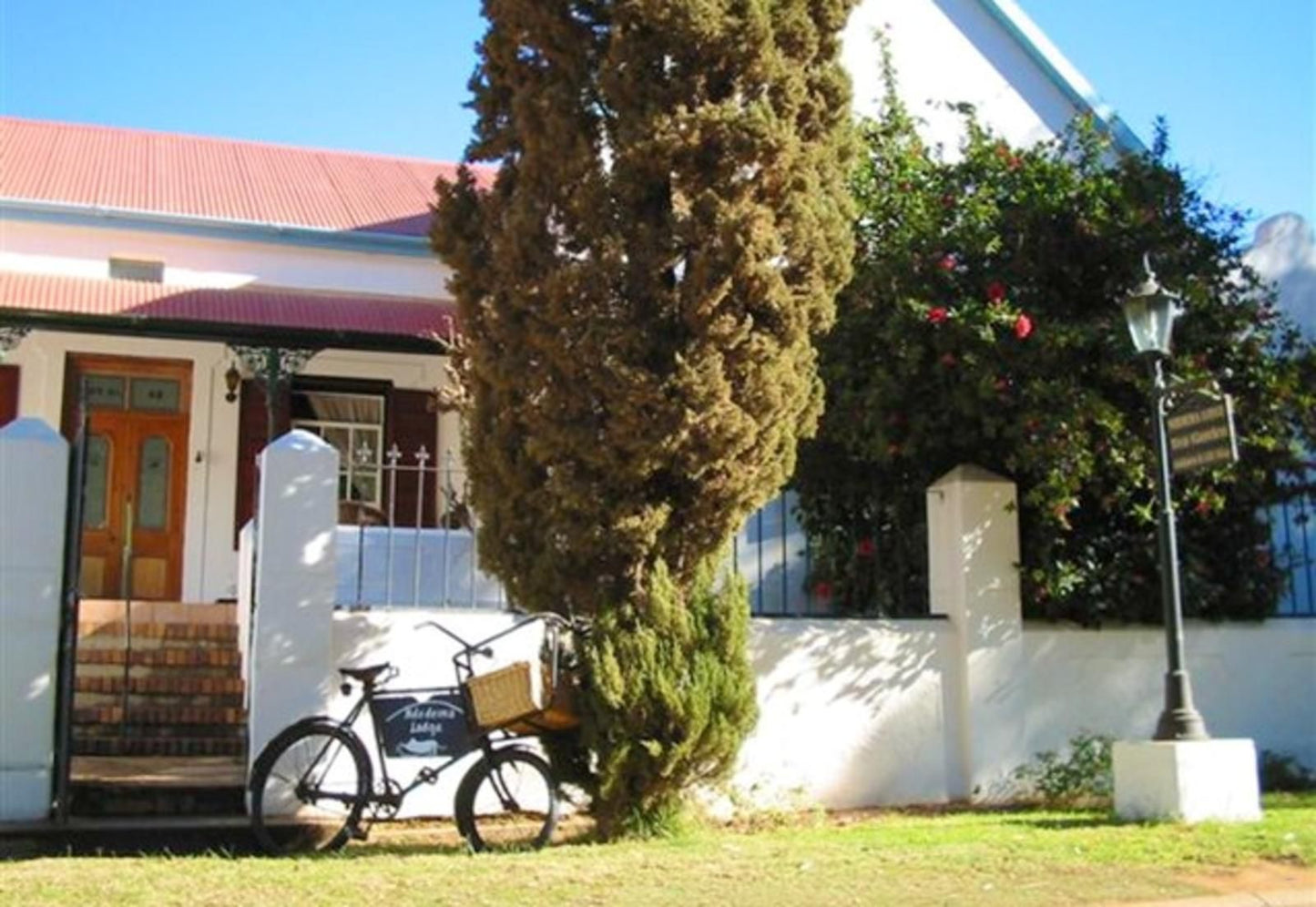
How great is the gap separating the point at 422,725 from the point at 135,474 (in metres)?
8.28

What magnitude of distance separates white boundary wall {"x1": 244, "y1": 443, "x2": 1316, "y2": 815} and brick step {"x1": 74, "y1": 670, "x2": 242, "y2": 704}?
2.07m

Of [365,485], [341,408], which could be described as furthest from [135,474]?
[365,485]

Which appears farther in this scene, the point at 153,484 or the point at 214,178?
the point at 214,178

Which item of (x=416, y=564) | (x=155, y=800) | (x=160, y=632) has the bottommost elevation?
(x=155, y=800)

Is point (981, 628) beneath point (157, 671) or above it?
above

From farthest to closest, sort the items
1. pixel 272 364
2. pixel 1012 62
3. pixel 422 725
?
pixel 1012 62 < pixel 272 364 < pixel 422 725

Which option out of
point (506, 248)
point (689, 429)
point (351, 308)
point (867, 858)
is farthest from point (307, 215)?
point (867, 858)

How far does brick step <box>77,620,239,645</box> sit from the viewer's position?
10266 mm

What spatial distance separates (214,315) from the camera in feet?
43.6

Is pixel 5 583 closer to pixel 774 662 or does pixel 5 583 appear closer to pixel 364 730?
pixel 364 730

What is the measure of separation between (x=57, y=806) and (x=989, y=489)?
6512 millimetres

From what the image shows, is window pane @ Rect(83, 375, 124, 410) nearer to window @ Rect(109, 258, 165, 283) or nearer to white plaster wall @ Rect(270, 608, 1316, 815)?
window @ Rect(109, 258, 165, 283)

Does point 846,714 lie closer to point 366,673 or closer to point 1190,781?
point 1190,781

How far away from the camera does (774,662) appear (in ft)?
30.2
